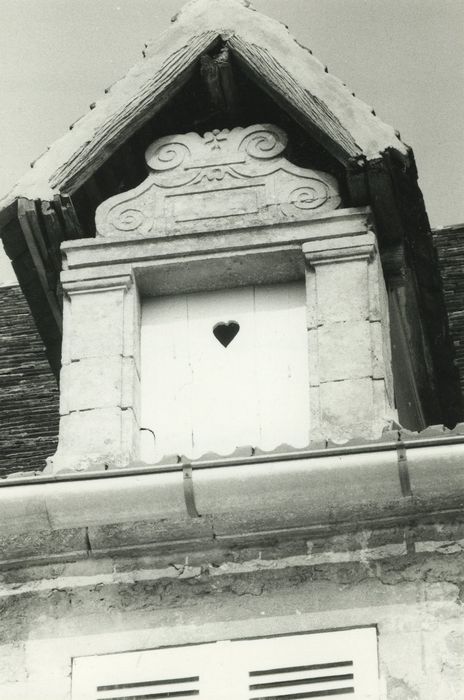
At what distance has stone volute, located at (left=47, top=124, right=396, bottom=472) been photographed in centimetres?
977

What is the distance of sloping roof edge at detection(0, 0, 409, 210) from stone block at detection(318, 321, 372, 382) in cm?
98

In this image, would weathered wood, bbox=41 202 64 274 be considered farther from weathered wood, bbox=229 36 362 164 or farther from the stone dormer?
weathered wood, bbox=229 36 362 164

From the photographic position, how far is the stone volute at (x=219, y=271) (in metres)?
9.77

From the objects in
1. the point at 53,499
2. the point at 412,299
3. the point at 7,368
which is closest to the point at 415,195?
the point at 412,299

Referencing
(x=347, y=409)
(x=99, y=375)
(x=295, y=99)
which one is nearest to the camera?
(x=347, y=409)

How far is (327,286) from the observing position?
1018 cm

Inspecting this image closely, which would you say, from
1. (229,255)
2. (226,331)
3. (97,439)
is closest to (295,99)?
(229,255)

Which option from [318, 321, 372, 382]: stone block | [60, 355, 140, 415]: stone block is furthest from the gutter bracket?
[318, 321, 372, 382]: stone block

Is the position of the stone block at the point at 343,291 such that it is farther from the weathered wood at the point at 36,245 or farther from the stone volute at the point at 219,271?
the weathered wood at the point at 36,245

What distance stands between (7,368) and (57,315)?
7.36ft

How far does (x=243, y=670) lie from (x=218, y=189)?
2.75 metres

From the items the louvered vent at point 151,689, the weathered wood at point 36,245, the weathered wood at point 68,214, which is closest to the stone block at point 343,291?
the weathered wood at point 68,214

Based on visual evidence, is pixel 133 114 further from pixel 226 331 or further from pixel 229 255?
pixel 226 331

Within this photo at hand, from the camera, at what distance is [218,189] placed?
1062 cm
